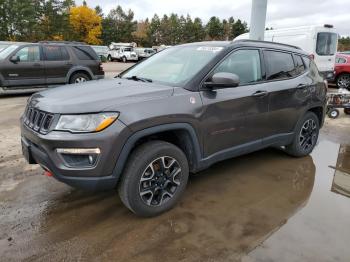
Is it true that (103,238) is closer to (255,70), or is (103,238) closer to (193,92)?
(193,92)

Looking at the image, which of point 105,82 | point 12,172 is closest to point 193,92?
point 105,82

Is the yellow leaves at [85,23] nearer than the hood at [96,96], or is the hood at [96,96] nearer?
the hood at [96,96]

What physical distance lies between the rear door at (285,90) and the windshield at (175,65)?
96 cm

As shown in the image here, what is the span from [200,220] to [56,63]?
8917 millimetres

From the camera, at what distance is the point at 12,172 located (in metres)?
4.37

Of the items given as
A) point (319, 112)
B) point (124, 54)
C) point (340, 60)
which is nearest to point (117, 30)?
point (124, 54)

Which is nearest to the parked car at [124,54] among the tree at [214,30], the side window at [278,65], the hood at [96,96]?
the side window at [278,65]

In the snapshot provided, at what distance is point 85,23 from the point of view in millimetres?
64312

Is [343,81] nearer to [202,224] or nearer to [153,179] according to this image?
[202,224]

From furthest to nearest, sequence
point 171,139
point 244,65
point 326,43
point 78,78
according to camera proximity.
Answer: point 326,43 → point 78,78 → point 244,65 → point 171,139

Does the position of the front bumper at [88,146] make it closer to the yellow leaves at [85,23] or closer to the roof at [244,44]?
the roof at [244,44]

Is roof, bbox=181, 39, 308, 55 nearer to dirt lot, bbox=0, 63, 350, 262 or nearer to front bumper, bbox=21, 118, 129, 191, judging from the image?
dirt lot, bbox=0, 63, 350, 262

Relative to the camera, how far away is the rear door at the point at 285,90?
4320 millimetres

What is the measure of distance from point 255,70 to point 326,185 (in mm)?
1719
